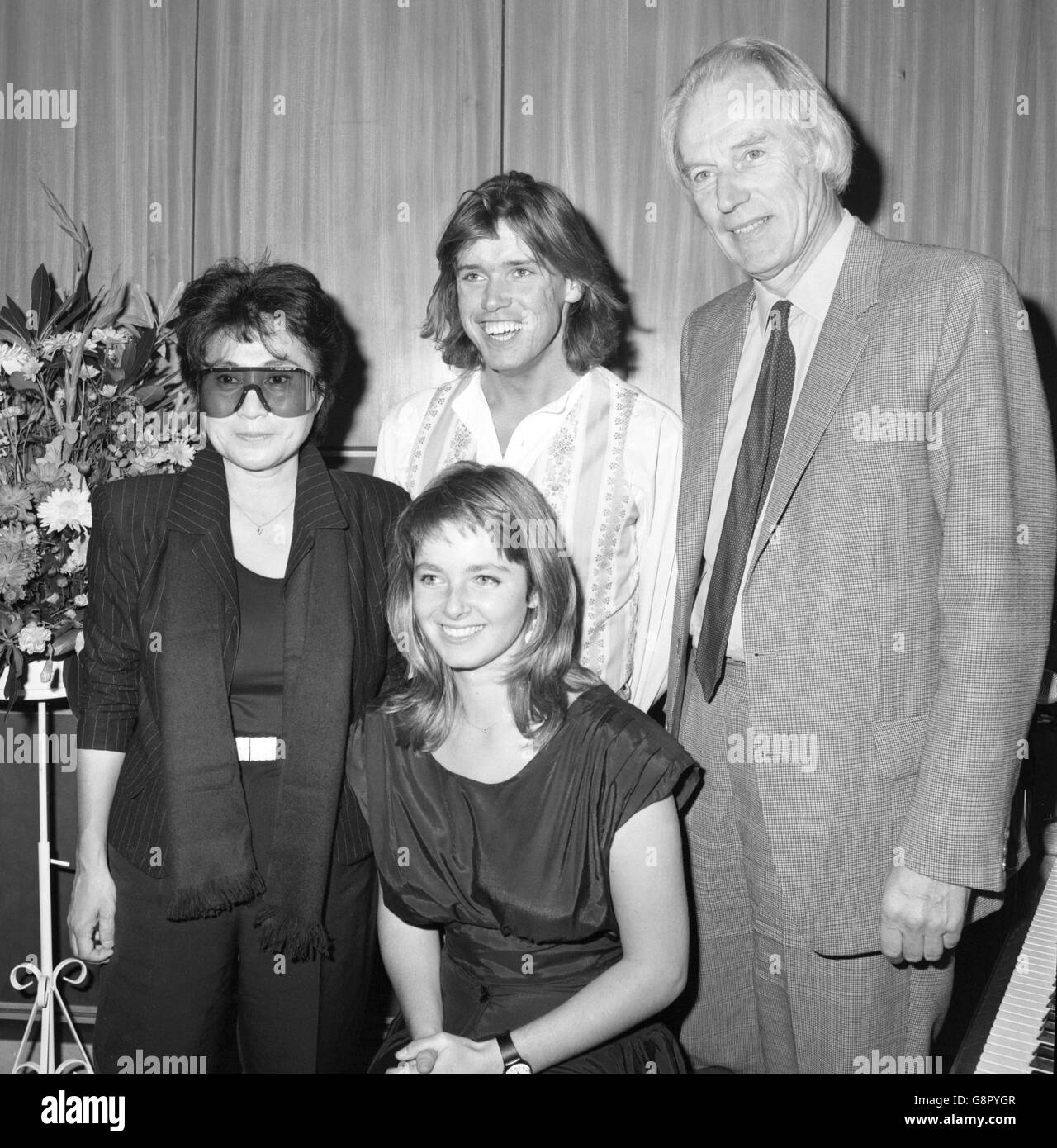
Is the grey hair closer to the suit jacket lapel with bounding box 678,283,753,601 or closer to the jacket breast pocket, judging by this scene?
the suit jacket lapel with bounding box 678,283,753,601

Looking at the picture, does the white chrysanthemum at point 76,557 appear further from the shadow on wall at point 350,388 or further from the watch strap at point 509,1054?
the watch strap at point 509,1054

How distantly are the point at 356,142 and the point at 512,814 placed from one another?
2.05 meters

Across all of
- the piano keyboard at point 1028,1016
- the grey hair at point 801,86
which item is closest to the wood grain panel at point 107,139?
the grey hair at point 801,86

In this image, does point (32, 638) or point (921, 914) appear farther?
point (32, 638)

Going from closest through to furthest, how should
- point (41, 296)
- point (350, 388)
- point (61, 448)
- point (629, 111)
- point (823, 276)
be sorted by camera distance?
point (823, 276) → point (61, 448) → point (41, 296) → point (629, 111) → point (350, 388)

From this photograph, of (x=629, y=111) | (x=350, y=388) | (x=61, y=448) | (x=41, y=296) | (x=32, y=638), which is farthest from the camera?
(x=350, y=388)

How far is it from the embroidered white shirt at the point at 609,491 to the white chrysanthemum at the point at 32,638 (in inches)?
32.8

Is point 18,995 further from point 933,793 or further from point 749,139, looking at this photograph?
point 749,139

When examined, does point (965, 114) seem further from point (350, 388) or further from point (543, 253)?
point (350, 388)

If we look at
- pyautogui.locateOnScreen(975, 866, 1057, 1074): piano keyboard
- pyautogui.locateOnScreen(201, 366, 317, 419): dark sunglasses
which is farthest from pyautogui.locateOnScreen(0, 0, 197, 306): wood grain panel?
pyautogui.locateOnScreen(975, 866, 1057, 1074): piano keyboard

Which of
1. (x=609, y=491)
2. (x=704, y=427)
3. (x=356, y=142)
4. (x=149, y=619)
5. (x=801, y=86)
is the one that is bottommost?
(x=149, y=619)

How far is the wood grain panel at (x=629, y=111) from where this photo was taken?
114 inches

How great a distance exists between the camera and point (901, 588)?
1.66 m

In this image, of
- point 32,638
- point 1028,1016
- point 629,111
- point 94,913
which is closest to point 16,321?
point 32,638
